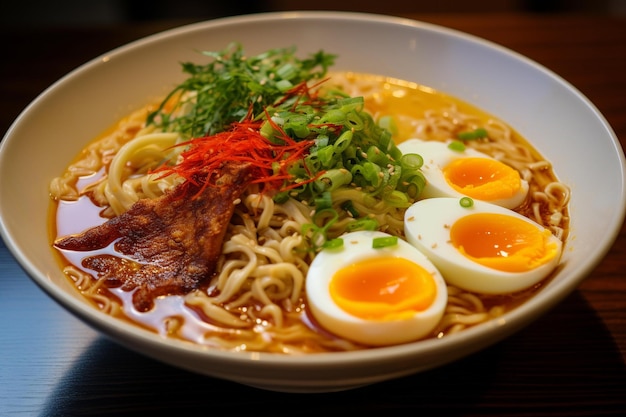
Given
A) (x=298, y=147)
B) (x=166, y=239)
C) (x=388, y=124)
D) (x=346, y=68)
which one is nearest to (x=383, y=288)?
(x=298, y=147)

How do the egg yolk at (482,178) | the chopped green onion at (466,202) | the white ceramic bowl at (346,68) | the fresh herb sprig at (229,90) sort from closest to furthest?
1. the white ceramic bowl at (346,68)
2. the chopped green onion at (466,202)
3. the egg yolk at (482,178)
4. the fresh herb sprig at (229,90)

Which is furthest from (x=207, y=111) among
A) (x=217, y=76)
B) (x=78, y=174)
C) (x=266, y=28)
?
(x=266, y=28)

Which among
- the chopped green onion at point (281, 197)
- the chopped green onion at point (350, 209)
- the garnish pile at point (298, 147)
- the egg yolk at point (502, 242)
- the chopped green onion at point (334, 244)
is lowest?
the egg yolk at point (502, 242)

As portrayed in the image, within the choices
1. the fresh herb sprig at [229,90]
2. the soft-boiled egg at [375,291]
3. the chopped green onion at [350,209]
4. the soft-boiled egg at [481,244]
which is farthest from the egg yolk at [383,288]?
the fresh herb sprig at [229,90]

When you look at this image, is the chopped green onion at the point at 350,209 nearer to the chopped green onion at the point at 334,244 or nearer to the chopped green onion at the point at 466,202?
the chopped green onion at the point at 334,244

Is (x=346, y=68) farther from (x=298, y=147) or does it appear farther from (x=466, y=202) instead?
(x=466, y=202)

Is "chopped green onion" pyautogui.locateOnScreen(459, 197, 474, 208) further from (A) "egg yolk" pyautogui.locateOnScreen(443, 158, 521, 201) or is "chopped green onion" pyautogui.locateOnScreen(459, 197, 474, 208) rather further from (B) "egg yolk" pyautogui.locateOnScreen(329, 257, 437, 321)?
(B) "egg yolk" pyautogui.locateOnScreen(329, 257, 437, 321)

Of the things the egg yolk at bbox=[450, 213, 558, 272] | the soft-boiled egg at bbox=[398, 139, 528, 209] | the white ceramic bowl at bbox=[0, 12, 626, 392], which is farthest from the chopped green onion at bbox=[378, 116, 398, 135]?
the egg yolk at bbox=[450, 213, 558, 272]
